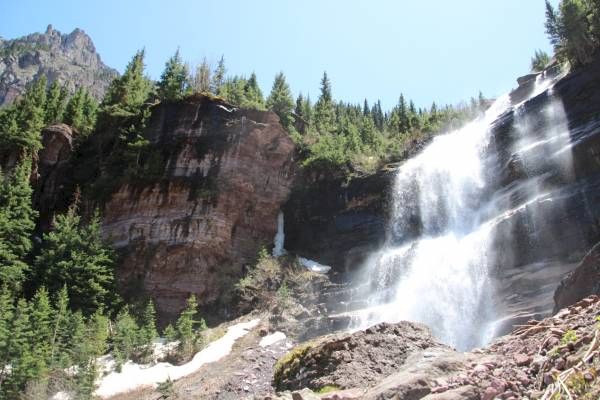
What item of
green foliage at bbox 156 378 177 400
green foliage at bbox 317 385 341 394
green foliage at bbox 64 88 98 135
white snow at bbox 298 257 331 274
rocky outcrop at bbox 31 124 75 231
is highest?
green foliage at bbox 64 88 98 135

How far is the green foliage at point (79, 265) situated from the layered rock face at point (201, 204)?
194 centimetres

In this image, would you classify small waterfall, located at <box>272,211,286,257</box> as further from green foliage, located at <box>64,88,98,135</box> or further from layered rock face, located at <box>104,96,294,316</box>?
green foliage, located at <box>64,88,98,135</box>

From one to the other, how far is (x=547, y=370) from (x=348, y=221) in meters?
36.6

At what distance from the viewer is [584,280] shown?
991 cm

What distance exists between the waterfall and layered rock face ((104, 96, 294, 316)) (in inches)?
403

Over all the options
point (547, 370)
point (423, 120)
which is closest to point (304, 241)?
point (423, 120)

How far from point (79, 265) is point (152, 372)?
11.5 metres

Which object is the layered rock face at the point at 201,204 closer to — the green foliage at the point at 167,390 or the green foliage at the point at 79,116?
the green foliage at the point at 79,116

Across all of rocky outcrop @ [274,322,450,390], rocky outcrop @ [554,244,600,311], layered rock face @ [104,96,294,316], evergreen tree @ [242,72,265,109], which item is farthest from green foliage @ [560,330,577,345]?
evergreen tree @ [242,72,265,109]

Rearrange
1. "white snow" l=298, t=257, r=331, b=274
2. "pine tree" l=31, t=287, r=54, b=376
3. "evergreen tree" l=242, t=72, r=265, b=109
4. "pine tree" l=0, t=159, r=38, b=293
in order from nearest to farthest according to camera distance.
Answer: "pine tree" l=31, t=287, r=54, b=376, "pine tree" l=0, t=159, r=38, b=293, "white snow" l=298, t=257, r=331, b=274, "evergreen tree" l=242, t=72, r=265, b=109

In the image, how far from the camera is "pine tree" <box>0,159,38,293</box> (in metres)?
33.1

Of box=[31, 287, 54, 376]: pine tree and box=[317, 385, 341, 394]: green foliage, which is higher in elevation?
box=[31, 287, 54, 376]: pine tree

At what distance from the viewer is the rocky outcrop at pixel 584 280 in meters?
9.48

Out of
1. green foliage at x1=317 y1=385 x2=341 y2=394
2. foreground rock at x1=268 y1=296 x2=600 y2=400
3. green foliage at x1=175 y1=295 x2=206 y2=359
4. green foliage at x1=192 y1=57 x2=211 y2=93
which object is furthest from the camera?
green foliage at x1=192 y1=57 x2=211 y2=93
